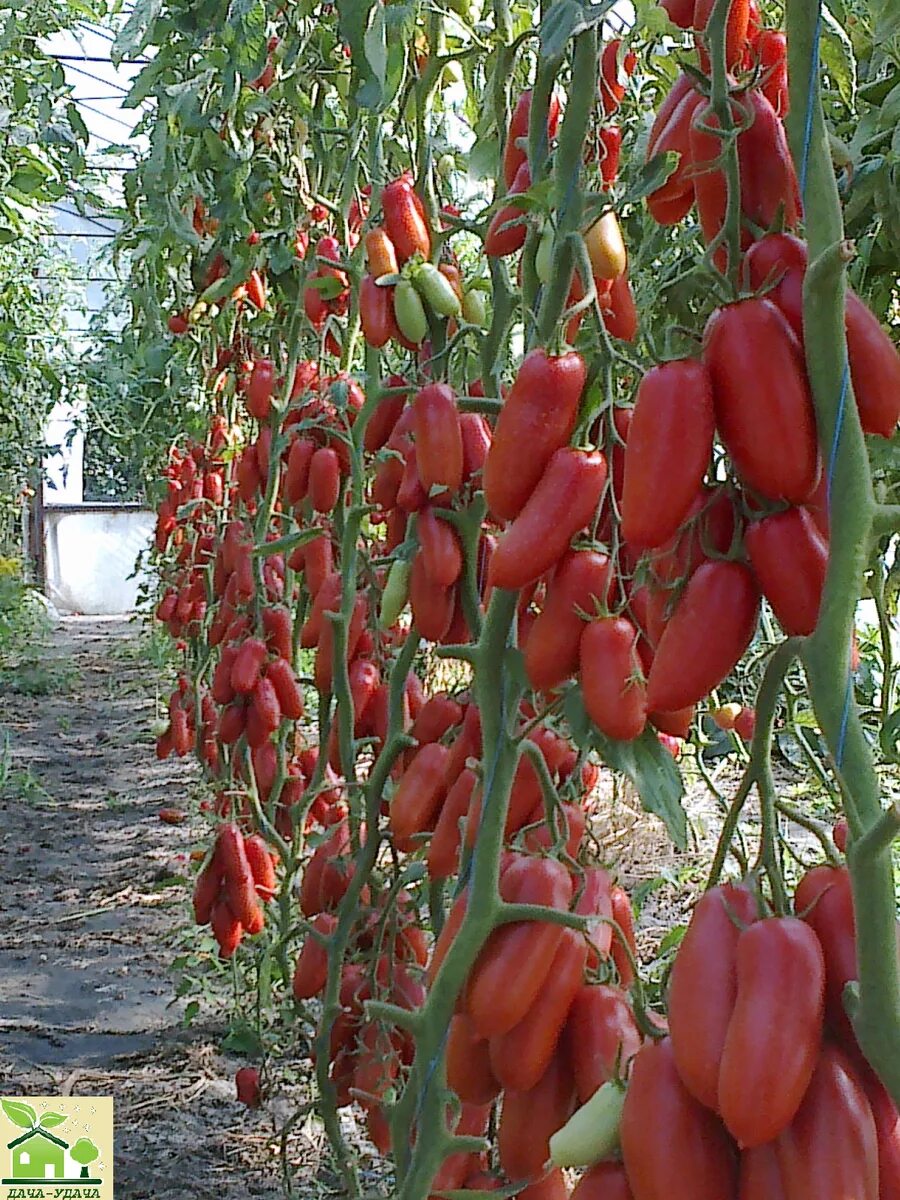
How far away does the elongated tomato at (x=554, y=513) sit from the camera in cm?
79

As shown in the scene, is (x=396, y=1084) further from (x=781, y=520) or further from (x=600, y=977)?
(x=781, y=520)

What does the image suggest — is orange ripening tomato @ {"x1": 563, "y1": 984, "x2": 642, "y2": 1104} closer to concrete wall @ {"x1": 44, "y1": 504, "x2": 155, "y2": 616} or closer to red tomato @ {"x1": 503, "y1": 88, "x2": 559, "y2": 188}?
red tomato @ {"x1": 503, "y1": 88, "x2": 559, "y2": 188}

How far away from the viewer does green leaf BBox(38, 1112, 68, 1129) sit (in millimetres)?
1742

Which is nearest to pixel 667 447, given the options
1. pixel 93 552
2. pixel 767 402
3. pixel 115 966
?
pixel 767 402

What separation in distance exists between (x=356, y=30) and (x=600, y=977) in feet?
2.09

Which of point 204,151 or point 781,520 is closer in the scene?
point 781,520

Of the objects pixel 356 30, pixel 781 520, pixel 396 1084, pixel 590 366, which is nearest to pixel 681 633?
pixel 781 520

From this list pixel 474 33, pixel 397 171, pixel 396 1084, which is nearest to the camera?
pixel 474 33

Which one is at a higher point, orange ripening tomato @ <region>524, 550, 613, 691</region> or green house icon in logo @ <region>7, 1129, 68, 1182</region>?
orange ripening tomato @ <region>524, 550, 613, 691</region>

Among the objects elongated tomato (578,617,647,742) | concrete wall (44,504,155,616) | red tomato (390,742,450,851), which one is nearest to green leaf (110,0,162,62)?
red tomato (390,742,450,851)

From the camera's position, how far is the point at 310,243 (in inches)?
85.0

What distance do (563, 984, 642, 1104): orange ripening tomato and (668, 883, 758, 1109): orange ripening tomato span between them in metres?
0.19

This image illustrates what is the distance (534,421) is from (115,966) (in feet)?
8.15

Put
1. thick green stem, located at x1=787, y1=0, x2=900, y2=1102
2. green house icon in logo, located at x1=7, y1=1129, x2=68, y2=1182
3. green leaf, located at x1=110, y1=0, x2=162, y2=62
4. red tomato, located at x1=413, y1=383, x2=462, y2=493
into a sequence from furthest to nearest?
1. green house icon in logo, located at x1=7, y1=1129, x2=68, y2=1182
2. green leaf, located at x1=110, y1=0, x2=162, y2=62
3. red tomato, located at x1=413, y1=383, x2=462, y2=493
4. thick green stem, located at x1=787, y1=0, x2=900, y2=1102
